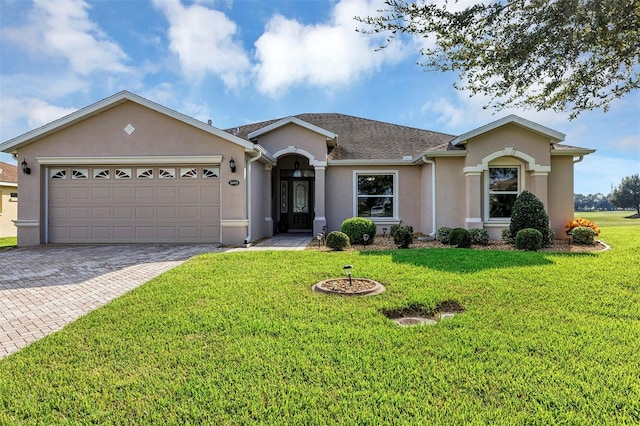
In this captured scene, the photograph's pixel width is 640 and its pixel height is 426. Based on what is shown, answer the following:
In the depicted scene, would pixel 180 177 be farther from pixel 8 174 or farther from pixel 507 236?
pixel 8 174

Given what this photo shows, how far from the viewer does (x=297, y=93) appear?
18.4 meters

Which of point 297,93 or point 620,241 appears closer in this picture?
point 620,241

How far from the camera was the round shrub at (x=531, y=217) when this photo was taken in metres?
10.4

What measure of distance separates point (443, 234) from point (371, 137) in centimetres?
689

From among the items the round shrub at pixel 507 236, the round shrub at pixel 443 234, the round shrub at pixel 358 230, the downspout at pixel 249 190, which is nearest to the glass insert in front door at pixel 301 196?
the downspout at pixel 249 190

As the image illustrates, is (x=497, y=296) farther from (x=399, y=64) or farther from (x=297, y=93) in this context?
(x=297, y=93)

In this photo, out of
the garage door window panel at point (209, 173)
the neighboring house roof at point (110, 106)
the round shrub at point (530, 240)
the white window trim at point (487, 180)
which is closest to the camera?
the round shrub at point (530, 240)

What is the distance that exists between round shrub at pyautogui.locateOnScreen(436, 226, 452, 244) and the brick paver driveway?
24.3 feet

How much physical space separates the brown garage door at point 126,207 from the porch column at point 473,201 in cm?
868

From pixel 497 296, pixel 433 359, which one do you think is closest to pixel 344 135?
pixel 497 296

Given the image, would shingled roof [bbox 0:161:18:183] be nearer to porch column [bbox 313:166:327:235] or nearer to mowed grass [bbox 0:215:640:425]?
porch column [bbox 313:166:327:235]

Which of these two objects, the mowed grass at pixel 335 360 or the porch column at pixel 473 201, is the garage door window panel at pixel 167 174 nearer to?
the mowed grass at pixel 335 360

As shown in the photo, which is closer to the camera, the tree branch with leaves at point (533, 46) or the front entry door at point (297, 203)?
the tree branch with leaves at point (533, 46)

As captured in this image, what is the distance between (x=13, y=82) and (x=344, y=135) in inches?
538
